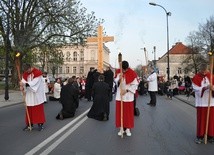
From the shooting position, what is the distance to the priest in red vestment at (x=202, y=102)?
9.03 m

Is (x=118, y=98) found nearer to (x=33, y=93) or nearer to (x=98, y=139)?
(x=98, y=139)

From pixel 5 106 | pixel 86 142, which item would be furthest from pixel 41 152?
pixel 5 106

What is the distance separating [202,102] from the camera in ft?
29.9

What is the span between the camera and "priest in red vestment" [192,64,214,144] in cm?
903

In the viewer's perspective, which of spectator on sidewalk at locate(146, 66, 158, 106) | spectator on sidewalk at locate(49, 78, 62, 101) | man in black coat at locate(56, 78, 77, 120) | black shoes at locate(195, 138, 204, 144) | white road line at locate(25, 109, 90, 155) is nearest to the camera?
white road line at locate(25, 109, 90, 155)

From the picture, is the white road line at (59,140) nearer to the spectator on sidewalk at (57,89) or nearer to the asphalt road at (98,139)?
the asphalt road at (98,139)

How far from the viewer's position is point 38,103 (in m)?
10.9

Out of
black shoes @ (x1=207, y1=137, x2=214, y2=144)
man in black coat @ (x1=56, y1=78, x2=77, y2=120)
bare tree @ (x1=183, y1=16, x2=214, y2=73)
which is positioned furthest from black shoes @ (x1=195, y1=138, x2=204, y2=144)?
bare tree @ (x1=183, y1=16, x2=214, y2=73)

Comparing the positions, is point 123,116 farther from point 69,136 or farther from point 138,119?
point 138,119

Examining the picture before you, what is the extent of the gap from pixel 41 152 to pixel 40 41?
102 feet

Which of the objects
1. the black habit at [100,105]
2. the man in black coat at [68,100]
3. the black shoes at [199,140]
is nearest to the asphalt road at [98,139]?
the black shoes at [199,140]

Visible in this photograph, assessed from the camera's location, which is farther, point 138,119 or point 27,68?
point 138,119

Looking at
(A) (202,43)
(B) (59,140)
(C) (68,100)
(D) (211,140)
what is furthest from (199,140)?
(A) (202,43)

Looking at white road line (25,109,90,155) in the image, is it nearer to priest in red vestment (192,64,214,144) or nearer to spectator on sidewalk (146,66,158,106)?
priest in red vestment (192,64,214,144)
